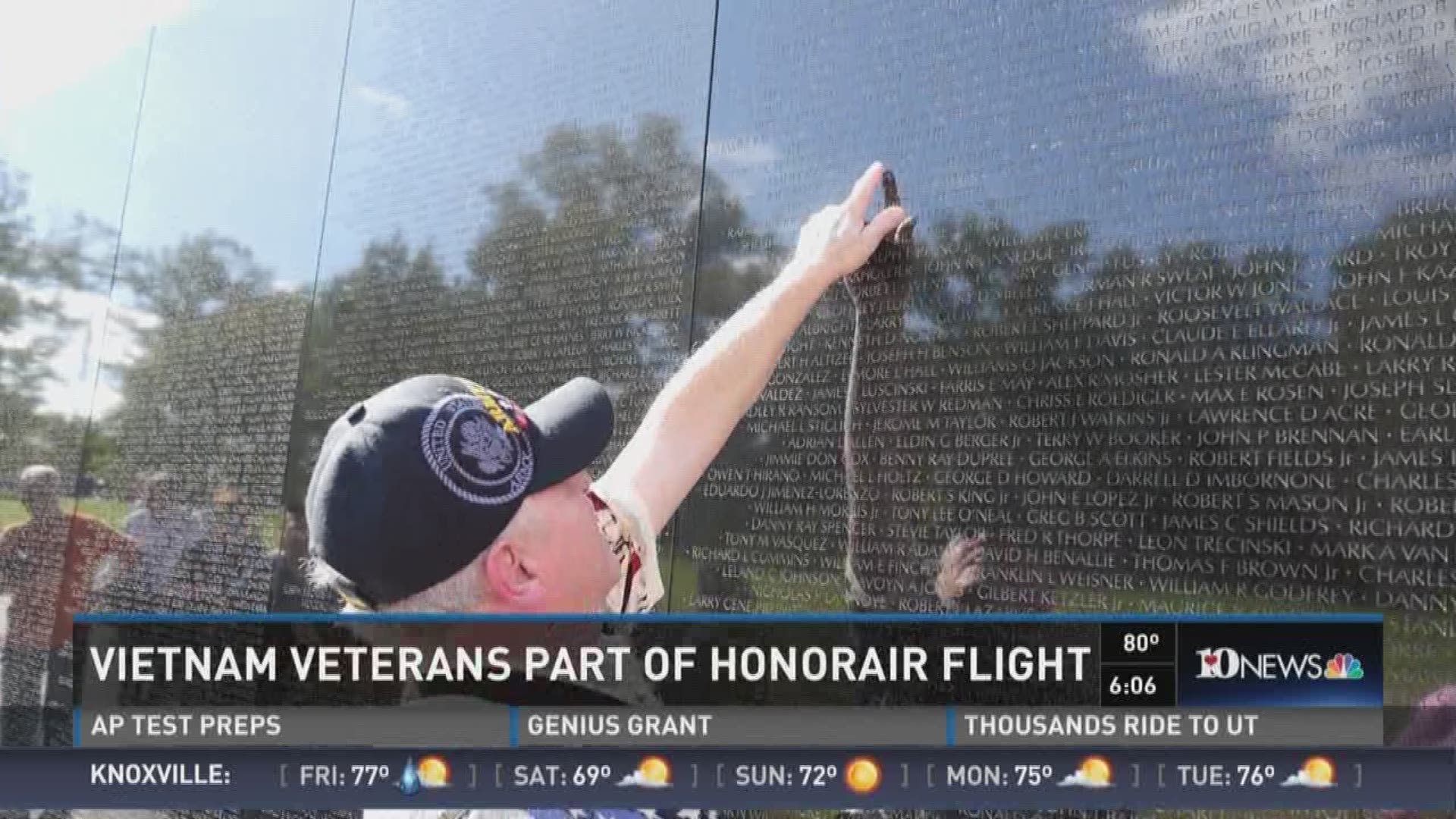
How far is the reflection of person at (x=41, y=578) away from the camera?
4.91 metres

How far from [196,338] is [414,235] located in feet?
4.20

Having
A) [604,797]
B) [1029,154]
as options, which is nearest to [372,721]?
[604,797]

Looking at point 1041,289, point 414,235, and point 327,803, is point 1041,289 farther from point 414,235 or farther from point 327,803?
point 414,235

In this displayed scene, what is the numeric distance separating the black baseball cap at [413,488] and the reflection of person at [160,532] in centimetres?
270

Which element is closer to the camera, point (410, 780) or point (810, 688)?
point (410, 780)

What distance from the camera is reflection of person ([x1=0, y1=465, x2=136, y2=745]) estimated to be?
4914 mm

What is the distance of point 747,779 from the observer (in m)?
2.46

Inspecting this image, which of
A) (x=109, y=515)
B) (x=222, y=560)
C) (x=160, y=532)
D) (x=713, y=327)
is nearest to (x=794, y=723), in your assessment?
(x=713, y=327)

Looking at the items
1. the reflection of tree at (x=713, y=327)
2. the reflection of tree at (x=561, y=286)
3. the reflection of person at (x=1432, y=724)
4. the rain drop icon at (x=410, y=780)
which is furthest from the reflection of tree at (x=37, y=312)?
the reflection of person at (x=1432, y=724)

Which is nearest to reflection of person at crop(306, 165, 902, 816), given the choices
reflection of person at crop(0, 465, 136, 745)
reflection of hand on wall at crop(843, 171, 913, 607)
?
reflection of hand on wall at crop(843, 171, 913, 607)

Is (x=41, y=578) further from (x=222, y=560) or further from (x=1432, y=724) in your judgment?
(x=1432, y=724)

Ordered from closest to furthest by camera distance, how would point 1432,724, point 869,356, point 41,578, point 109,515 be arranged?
point 1432,724
point 869,356
point 109,515
point 41,578

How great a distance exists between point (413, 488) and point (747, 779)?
953 mm

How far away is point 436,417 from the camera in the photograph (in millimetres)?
2088
